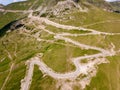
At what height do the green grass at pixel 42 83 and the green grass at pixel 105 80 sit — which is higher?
the green grass at pixel 42 83

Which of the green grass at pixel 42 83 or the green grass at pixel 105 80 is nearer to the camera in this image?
the green grass at pixel 42 83

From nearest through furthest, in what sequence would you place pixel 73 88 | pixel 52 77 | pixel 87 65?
pixel 73 88
pixel 52 77
pixel 87 65

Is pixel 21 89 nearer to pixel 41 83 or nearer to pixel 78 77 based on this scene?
pixel 41 83

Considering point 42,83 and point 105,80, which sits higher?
point 42,83

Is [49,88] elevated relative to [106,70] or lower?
elevated

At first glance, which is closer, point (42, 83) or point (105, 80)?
point (42, 83)

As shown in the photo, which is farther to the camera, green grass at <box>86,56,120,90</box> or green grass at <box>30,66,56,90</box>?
green grass at <box>86,56,120,90</box>

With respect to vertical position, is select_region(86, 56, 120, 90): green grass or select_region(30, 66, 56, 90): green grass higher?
select_region(30, 66, 56, 90): green grass

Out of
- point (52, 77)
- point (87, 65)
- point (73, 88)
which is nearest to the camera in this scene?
point (73, 88)

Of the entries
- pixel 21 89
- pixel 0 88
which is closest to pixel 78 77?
pixel 21 89

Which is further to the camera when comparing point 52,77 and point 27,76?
point 27,76
